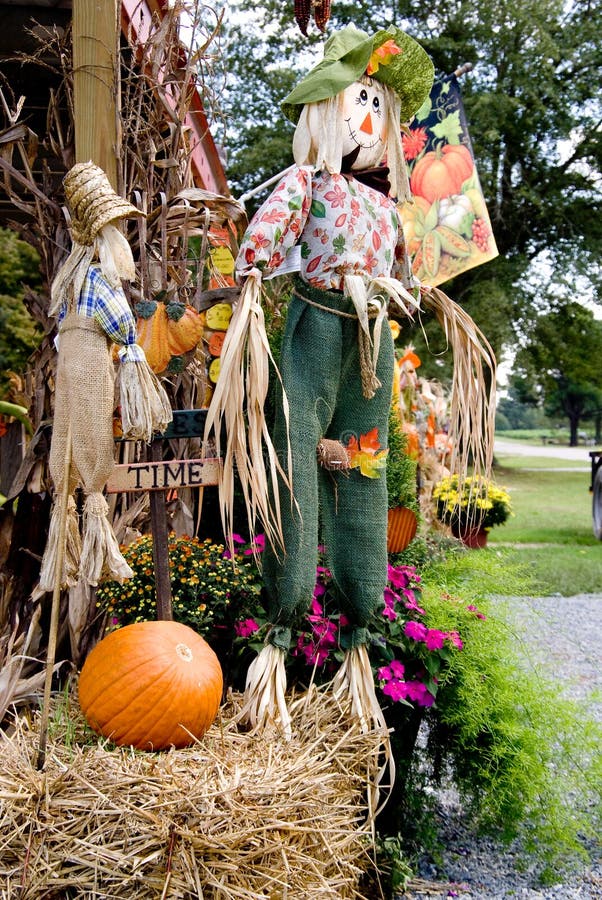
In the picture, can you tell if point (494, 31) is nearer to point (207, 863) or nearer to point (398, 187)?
point (398, 187)

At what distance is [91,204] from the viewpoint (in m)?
1.93

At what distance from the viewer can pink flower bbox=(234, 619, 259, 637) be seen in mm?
2404

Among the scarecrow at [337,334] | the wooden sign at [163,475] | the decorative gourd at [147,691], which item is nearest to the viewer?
the decorative gourd at [147,691]

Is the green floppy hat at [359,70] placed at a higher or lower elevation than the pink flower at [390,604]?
higher

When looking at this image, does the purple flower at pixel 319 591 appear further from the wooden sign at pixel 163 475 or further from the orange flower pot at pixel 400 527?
the orange flower pot at pixel 400 527

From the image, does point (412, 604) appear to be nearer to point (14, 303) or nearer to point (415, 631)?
point (415, 631)

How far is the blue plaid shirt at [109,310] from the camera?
1951 millimetres

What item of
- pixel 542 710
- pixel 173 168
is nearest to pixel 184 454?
pixel 173 168

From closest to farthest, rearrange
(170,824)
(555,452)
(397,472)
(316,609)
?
(170,824)
(316,609)
(397,472)
(555,452)

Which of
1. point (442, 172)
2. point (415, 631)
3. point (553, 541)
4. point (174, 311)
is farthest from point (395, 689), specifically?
point (553, 541)

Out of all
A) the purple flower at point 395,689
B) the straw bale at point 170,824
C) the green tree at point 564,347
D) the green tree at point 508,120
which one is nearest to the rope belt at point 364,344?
the purple flower at point 395,689

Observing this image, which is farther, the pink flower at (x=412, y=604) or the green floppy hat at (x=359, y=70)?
the pink flower at (x=412, y=604)

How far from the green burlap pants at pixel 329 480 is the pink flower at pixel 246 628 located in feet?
0.45

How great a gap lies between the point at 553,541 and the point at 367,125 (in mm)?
7189
